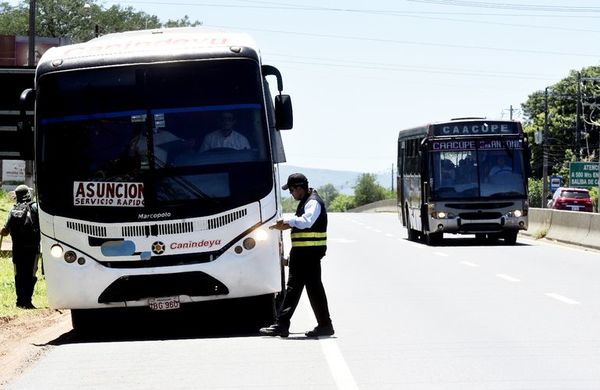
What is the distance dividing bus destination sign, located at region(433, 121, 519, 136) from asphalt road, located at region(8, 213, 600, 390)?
10.9m

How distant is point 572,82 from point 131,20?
39.7 metres

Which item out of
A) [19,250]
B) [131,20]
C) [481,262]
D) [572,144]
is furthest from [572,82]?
[19,250]

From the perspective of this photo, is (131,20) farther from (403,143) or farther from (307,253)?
(307,253)

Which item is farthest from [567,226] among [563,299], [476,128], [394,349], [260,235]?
[394,349]

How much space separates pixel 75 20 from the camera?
313 feet

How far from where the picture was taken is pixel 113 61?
13055 mm

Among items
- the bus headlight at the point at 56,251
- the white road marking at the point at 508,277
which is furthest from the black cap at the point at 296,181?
the white road marking at the point at 508,277

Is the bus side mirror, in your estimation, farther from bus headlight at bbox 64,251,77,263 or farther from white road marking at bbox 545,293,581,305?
A: white road marking at bbox 545,293,581,305

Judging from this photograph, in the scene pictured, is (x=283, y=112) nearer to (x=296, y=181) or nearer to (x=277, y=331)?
(x=296, y=181)

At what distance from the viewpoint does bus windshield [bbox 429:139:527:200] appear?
98.0 ft

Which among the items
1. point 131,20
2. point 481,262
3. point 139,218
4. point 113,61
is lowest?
point 481,262

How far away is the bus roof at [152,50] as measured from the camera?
13.1 meters

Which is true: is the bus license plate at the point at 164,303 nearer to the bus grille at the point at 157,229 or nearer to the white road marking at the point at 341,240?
the bus grille at the point at 157,229

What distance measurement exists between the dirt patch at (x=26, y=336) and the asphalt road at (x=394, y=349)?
17cm
